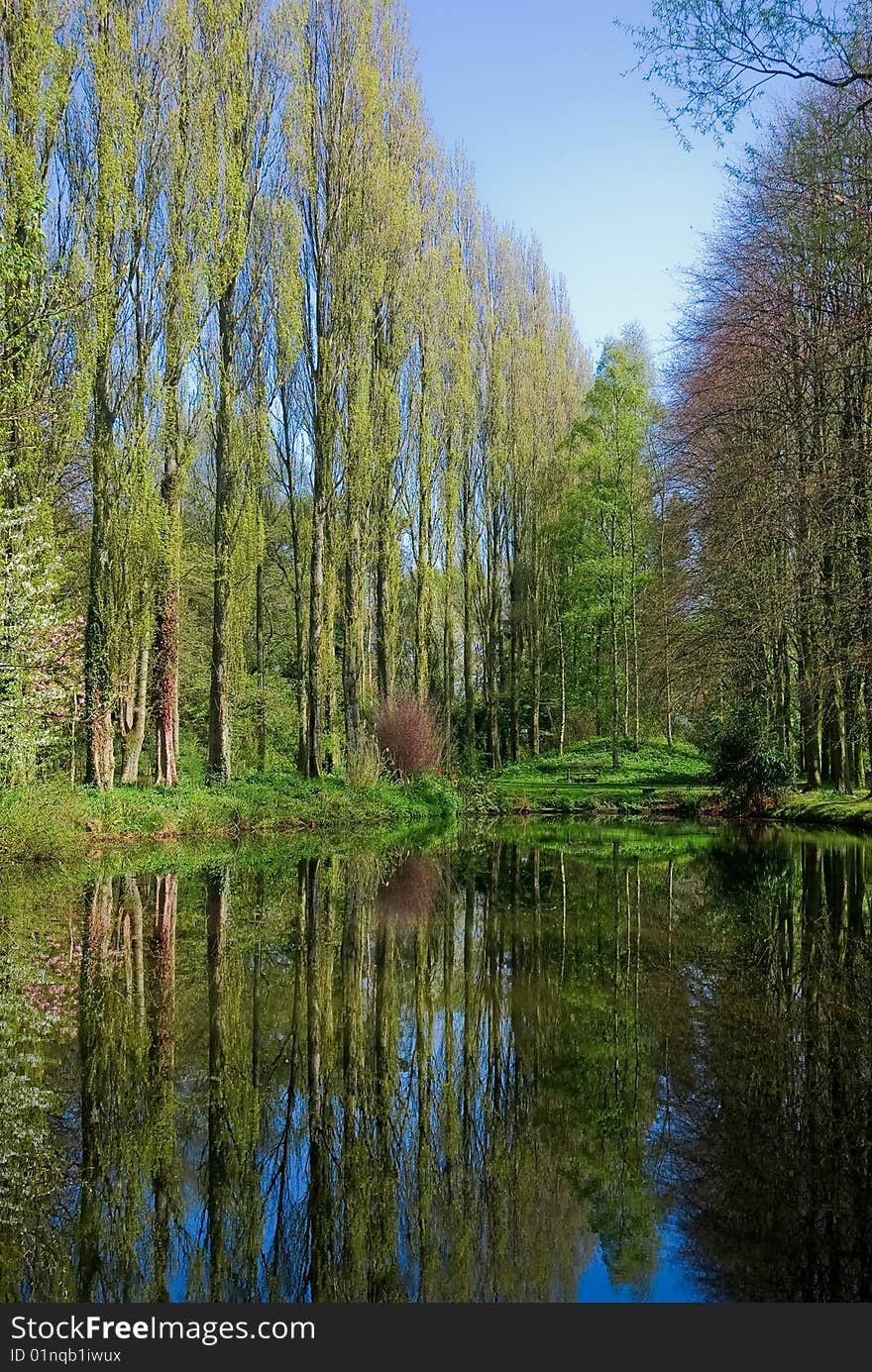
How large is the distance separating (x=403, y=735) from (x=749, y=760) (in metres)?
7.59

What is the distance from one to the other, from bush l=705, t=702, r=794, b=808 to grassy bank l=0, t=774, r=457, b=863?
6.32 meters

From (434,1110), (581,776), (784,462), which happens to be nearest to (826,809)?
(784,462)

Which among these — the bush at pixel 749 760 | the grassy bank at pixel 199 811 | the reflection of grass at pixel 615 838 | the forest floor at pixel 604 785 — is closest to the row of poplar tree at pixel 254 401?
the grassy bank at pixel 199 811

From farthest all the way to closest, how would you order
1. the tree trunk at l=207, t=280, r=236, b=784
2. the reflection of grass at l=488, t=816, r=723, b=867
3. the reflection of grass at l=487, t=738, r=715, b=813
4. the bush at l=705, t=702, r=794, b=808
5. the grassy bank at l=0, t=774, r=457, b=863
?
1. the reflection of grass at l=487, t=738, r=715, b=813
2. the bush at l=705, t=702, r=794, b=808
3. the tree trunk at l=207, t=280, r=236, b=784
4. the reflection of grass at l=488, t=816, r=723, b=867
5. the grassy bank at l=0, t=774, r=457, b=863

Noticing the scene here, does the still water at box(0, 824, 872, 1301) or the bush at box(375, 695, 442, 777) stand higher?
the bush at box(375, 695, 442, 777)

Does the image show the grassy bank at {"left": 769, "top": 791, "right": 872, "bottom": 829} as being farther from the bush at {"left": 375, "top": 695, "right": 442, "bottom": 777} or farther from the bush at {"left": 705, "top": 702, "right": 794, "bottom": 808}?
the bush at {"left": 375, "top": 695, "right": 442, "bottom": 777}

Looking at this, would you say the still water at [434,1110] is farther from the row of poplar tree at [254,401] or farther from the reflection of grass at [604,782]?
the reflection of grass at [604,782]

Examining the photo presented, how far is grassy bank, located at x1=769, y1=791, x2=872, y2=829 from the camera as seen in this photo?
693 inches

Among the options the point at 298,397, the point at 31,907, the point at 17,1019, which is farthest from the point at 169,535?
the point at 17,1019

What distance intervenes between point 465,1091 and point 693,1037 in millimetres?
1468

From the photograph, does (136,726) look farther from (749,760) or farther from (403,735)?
(749,760)

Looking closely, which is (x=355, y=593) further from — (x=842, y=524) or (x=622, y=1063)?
(x=622, y=1063)

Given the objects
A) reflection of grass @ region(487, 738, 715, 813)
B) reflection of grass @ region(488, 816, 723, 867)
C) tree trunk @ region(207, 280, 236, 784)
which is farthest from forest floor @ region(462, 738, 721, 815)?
tree trunk @ region(207, 280, 236, 784)

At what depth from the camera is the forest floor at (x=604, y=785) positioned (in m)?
24.0
